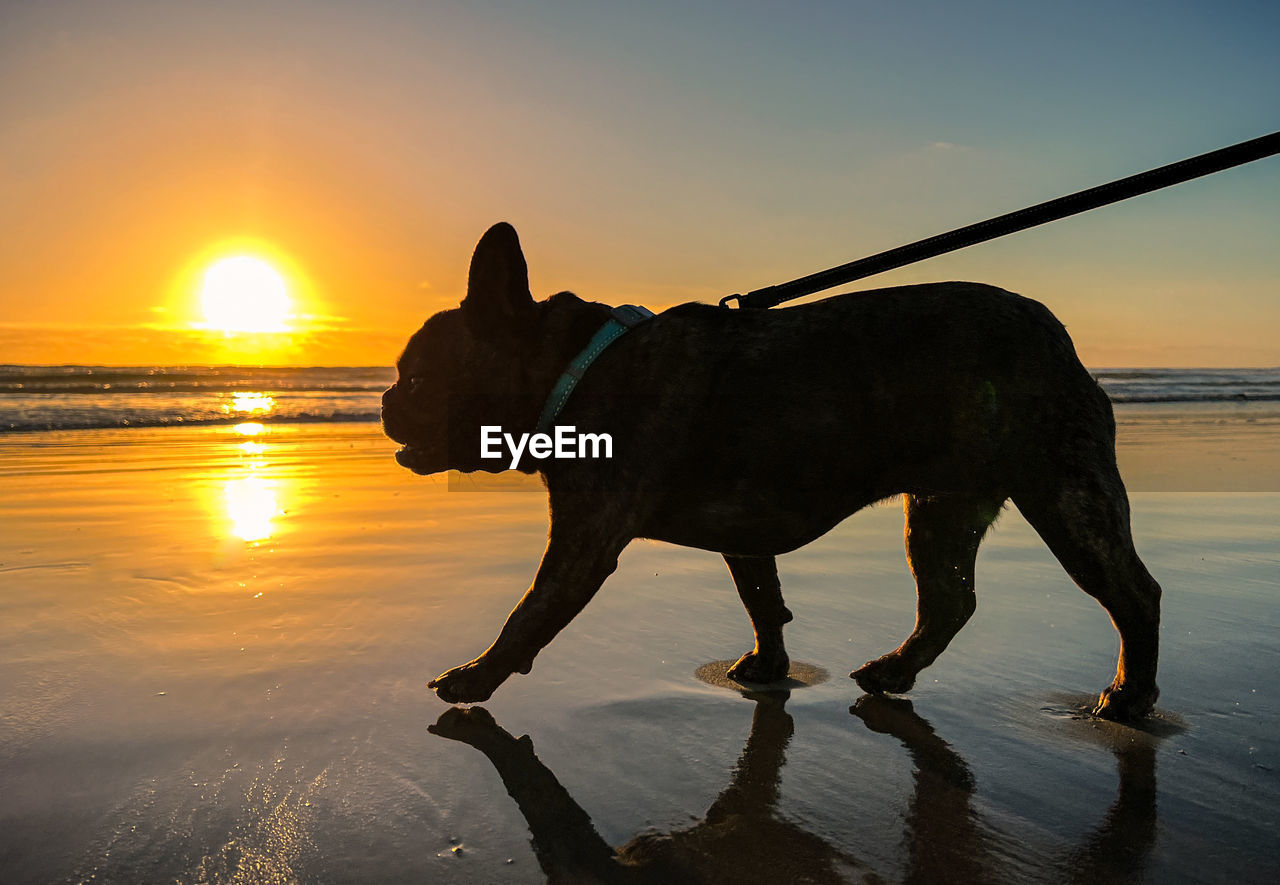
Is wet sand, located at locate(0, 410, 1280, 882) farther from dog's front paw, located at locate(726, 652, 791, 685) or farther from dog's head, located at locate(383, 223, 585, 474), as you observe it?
dog's head, located at locate(383, 223, 585, 474)

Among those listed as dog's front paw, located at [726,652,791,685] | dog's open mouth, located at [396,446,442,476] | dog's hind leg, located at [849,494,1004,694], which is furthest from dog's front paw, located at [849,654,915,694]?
dog's open mouth, located at [396,446,442,476]

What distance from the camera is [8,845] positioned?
81.9 inches

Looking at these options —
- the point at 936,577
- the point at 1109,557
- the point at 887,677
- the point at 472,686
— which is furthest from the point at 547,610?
the point at 1109,557

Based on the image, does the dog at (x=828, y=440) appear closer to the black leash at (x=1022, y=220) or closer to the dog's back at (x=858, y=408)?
the dog's back at (x=858, y=408)

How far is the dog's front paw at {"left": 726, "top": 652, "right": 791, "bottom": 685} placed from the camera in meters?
3.42

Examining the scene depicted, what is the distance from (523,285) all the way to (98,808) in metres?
2.04

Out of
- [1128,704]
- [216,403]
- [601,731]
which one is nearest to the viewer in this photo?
[601,731]

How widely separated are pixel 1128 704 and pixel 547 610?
1968mm

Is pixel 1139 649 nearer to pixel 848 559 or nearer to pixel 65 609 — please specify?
pixel 848 559

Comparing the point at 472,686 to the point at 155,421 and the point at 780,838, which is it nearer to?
the point at 780,838

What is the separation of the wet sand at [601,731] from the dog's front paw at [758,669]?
0.13 m

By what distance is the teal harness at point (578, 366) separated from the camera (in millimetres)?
3123

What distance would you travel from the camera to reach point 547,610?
2.89m

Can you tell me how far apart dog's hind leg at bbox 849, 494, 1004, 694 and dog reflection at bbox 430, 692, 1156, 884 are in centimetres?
61
